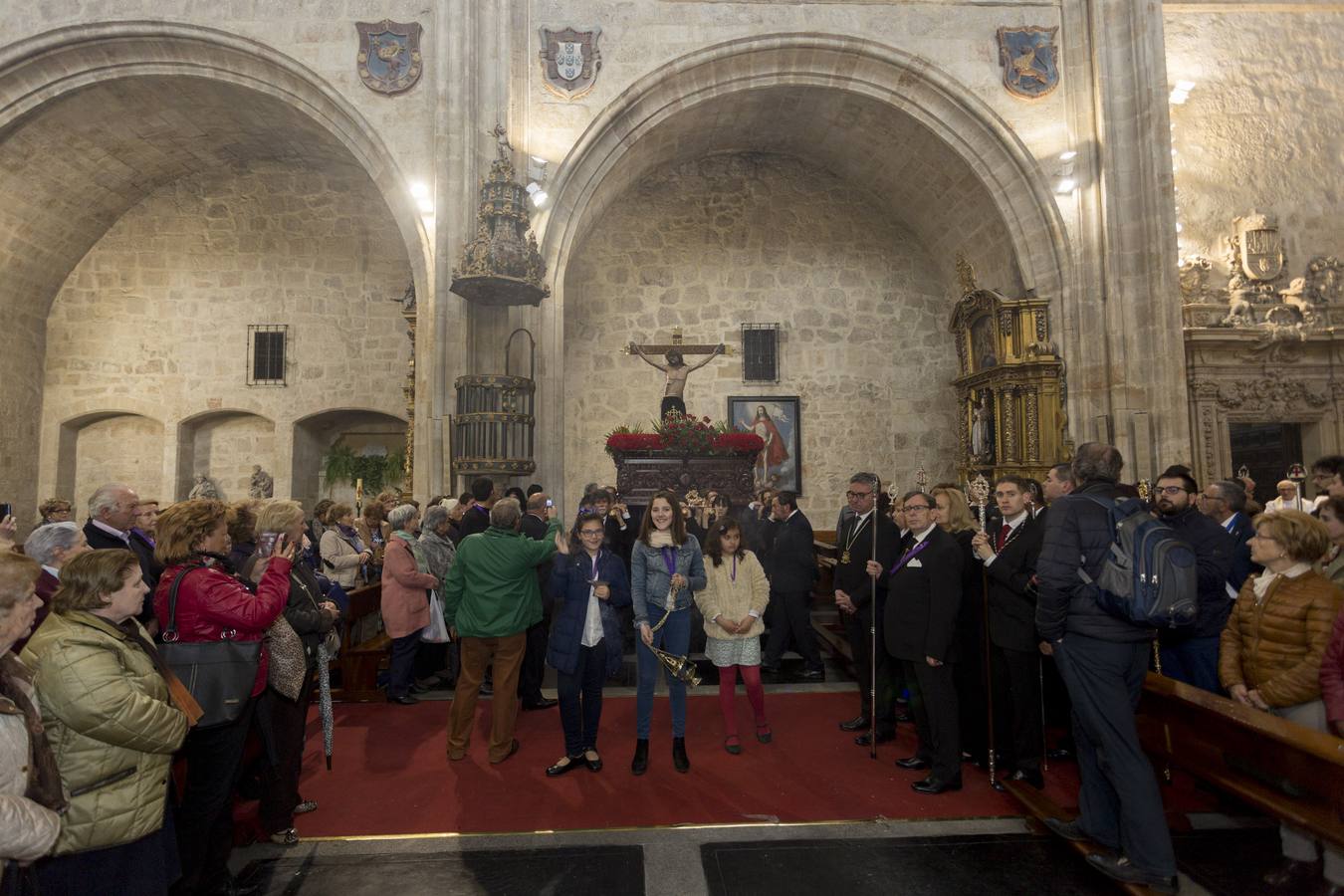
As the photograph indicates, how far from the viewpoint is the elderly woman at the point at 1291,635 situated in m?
2.90

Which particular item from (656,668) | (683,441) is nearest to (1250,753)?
(656,668)

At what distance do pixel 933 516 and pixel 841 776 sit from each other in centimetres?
149

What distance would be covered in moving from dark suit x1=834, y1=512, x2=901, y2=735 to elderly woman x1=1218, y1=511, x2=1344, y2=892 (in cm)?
186

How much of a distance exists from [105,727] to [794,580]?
4736 millimetres

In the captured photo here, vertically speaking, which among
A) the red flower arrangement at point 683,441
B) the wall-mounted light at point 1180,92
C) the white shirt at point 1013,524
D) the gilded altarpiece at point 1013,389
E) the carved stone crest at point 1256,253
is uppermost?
the wall-mounted light at point 1180,92

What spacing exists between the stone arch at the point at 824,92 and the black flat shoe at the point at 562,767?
5832mm

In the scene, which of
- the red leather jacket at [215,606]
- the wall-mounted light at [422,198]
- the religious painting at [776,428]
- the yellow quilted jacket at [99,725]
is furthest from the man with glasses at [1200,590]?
the religious painting at [776,428]

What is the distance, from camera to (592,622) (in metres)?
4.22

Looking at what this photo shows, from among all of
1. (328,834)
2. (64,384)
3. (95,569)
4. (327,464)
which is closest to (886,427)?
(327,464)

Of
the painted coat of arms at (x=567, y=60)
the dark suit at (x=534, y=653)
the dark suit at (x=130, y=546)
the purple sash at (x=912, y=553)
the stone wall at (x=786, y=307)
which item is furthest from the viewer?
the stone wall at (x=786, y=307)

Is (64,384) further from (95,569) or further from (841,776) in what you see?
(841,776)

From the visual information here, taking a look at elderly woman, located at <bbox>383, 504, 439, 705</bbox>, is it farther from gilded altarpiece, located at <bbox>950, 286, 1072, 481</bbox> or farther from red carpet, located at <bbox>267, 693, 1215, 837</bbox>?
gilded altarpiece, located at <bbox>950, 286, 1072, 481</bbox>

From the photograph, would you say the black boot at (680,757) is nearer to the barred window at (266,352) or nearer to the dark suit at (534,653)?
the dark suit at (534,653)

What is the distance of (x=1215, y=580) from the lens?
3613 millimetres
